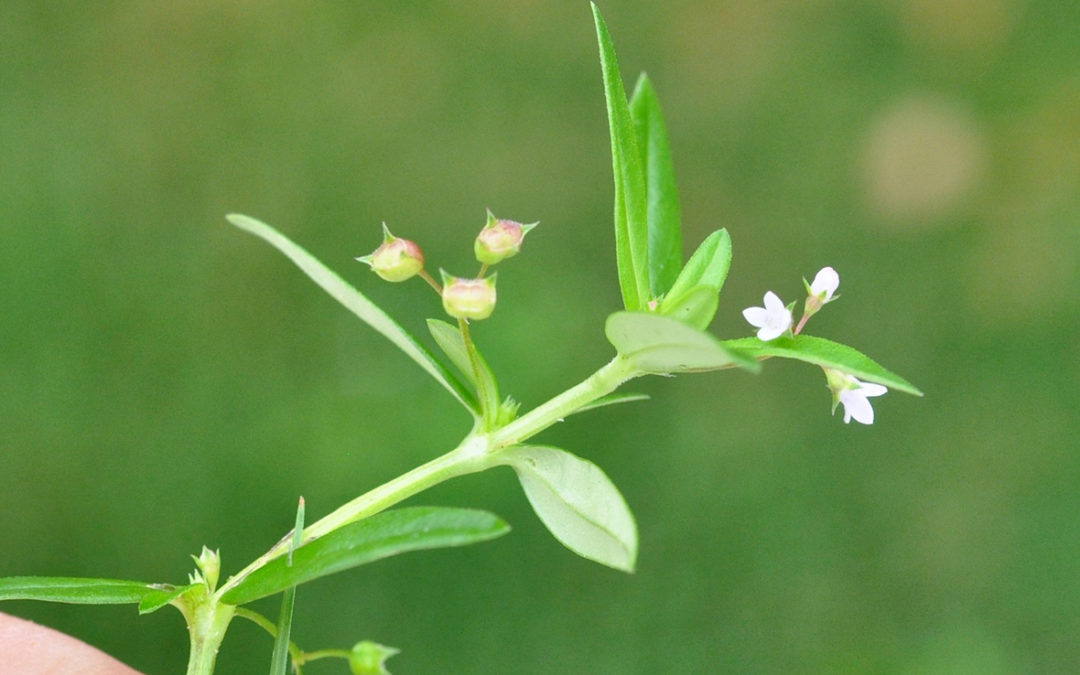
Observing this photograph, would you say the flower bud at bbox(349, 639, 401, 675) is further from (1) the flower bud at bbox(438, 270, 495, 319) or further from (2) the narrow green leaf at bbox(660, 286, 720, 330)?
(2) the narrow green leaf at bbox(660, 286, 720, 330)

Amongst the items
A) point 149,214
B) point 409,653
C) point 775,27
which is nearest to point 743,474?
point 409,653

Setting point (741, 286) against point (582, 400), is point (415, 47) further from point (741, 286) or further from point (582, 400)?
point (582, 400)

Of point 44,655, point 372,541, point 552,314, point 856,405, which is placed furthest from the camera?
point 552,314

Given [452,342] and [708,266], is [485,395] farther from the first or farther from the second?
[708,266]

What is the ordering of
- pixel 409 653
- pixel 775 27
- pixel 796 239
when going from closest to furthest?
pixel 409 653, pixel 796 239, pixel 775 27

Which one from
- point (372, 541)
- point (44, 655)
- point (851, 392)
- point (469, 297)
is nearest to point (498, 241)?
point (469, 297)

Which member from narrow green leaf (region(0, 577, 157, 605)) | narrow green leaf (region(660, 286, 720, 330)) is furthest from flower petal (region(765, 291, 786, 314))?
narrow green leaf (region(0, 577, 157, 605))

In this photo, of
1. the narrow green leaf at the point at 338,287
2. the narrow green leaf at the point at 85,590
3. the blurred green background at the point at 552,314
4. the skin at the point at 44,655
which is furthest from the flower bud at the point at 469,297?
the blurred green background at the point at 552,314
